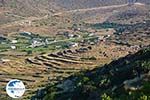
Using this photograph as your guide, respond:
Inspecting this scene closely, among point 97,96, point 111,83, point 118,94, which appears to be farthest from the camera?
point 111,83

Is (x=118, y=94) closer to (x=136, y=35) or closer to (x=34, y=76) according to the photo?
(x=34, y=76)

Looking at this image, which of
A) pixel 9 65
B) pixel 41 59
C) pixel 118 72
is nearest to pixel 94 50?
pixel 41 59

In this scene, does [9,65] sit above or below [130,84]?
below

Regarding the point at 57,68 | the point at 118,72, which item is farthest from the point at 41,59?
the point at 118,72

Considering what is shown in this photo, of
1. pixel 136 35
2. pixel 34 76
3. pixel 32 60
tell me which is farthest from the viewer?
pixel 136 35

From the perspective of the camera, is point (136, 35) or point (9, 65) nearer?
point (9, 65)

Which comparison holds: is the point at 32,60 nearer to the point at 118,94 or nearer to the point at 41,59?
the point at 41,59

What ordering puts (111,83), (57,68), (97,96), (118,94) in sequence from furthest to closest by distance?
Answer: (57,68) < (111,83) < (97,96) < (118,94)

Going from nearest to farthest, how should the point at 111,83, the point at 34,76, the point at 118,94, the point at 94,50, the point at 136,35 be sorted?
1. the point at 118,94
2. the point at 111,83
3. the point at 34,76
4. the point at 94,50
5. the point at 136,35

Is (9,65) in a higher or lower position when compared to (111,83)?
lower
